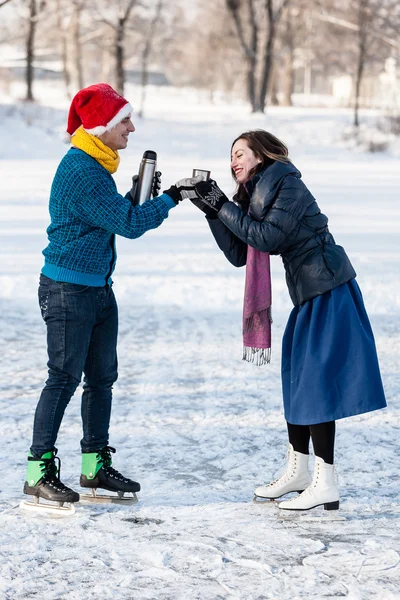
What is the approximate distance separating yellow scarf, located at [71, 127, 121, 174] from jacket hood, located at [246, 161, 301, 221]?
1.91 feet

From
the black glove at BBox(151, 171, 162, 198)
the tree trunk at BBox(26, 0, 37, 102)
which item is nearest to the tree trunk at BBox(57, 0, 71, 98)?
the tree trunk at BBox(26, 0, 37, 102)

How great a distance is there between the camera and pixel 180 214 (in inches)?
515

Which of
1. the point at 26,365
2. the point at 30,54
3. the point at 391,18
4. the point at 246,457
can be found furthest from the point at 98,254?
the point at 391,18

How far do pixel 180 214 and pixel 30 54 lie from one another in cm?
2212

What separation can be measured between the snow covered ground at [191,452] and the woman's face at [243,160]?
1363 mm

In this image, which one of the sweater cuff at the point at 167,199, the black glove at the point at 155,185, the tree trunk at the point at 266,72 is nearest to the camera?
the sweater cuff at the point at 167,199

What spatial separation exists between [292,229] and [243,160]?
1.13 feet

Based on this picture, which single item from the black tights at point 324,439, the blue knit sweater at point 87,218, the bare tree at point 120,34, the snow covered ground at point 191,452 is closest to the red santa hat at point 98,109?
the blue knit sweater at point 87,218

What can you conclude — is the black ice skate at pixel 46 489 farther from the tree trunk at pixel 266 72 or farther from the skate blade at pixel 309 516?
the tree trunk at pixel 266 72

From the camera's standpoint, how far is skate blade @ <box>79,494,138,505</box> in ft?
12.5

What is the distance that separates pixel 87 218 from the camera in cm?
354

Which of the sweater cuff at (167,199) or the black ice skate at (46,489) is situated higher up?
the sweater cuff at (167,199)

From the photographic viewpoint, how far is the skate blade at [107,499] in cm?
382

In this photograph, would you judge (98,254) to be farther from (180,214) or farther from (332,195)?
(332,195)
